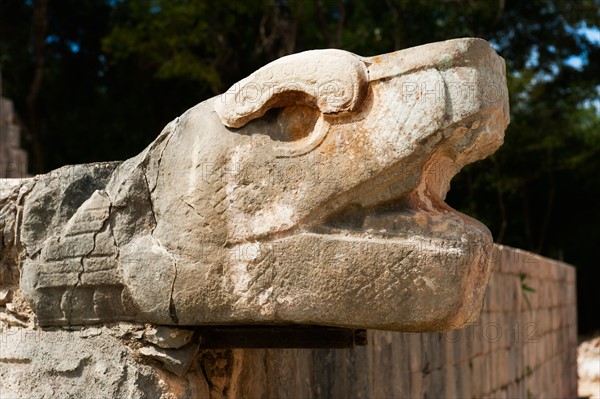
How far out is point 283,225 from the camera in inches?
83.4

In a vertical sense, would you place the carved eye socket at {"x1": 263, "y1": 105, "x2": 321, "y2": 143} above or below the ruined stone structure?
→ above

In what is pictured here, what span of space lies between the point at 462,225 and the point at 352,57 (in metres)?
0.49

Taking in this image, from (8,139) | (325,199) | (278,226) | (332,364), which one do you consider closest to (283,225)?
(278,226)

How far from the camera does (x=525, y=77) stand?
11.9m

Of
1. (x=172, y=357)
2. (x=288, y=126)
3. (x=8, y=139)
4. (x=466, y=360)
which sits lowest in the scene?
(x=466, y=360)

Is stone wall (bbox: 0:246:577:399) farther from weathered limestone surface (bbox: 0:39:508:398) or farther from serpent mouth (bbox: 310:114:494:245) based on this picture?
serpent mouth (bbox: 310:114:494:245)

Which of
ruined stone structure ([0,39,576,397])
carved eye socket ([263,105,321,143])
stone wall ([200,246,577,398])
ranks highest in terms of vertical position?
carved eye socket ([263,105,321,143])

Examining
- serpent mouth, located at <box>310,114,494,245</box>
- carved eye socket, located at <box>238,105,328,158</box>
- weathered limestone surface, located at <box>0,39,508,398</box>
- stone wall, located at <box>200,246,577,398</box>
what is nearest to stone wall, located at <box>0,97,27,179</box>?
stone wall, located at <box>200,246,577,398</box>

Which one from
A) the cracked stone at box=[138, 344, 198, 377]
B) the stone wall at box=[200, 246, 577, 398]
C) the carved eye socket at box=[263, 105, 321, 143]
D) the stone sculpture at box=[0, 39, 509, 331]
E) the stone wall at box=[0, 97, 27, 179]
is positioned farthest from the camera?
the stone wall at box=[0, 97, 27, 179]

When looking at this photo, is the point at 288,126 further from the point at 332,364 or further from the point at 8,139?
the point at 8,139

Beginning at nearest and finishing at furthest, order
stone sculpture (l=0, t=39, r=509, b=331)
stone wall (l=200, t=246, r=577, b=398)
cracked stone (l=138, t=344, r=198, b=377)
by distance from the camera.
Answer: stone sculpture (l=0, t=39, r=509, b=331) < cracked stone (l=138, t=344, r=198, b=377) < stone wall (l=200, t=246, r=577, b=398)

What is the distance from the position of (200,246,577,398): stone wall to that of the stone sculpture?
0.41 m

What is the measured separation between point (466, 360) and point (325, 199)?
133 inches

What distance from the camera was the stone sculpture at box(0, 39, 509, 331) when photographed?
205 centimetres
